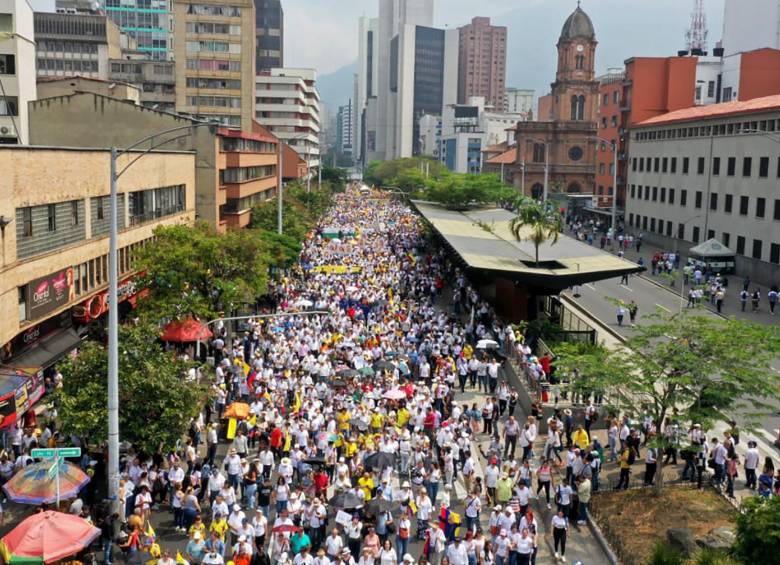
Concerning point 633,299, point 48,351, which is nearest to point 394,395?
point 48,351

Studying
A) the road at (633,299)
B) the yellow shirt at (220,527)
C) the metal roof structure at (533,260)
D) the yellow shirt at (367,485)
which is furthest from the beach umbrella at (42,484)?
the road at (633,299)

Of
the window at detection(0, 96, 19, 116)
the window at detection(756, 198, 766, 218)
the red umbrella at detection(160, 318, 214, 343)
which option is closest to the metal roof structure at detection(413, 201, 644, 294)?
the red umbrella at detection(160, 318, 214, 343)

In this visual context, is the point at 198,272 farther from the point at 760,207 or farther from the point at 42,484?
the point at 760,207

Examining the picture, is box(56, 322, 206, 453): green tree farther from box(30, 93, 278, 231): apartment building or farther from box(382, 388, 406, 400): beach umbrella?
box(30, 93, 278, 231): apartment building

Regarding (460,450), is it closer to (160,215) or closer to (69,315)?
(69,315)

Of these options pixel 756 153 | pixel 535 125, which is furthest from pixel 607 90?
pixel 756 153

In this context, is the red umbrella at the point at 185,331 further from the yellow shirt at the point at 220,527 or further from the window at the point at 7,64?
the window at the point at 7,64
